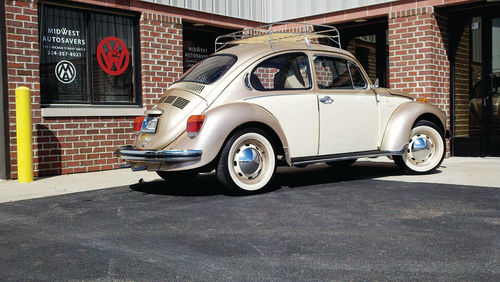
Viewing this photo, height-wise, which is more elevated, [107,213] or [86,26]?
[86,26]

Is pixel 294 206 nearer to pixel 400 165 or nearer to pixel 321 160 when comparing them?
pixel 321 160

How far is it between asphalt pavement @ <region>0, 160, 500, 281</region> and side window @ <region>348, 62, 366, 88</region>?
4.99 ft

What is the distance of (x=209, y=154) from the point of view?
19.2 feet

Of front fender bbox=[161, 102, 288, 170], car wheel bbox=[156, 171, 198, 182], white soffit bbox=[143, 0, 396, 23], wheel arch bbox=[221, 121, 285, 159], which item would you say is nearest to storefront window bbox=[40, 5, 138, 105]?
white soffit bbox=[143, 0, 396, 23]

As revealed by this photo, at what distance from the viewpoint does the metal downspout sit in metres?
8.12

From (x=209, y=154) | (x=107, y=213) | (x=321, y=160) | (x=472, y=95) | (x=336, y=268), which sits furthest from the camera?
(x=472, y=95)

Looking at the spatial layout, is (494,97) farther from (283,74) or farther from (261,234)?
(261,234)

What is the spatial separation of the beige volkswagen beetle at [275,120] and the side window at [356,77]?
0.01 meters

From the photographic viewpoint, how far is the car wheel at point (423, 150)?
24.8 feet

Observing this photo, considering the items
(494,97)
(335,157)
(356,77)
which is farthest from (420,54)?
(335,157)

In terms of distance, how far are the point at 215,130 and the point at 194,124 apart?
24cm

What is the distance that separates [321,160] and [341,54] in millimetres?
1613

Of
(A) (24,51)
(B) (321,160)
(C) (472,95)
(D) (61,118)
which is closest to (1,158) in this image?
(D) (61,118)

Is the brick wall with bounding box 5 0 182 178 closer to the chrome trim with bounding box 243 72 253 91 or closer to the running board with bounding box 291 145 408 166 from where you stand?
the chrome trim with bounding box 243 72 253 91
